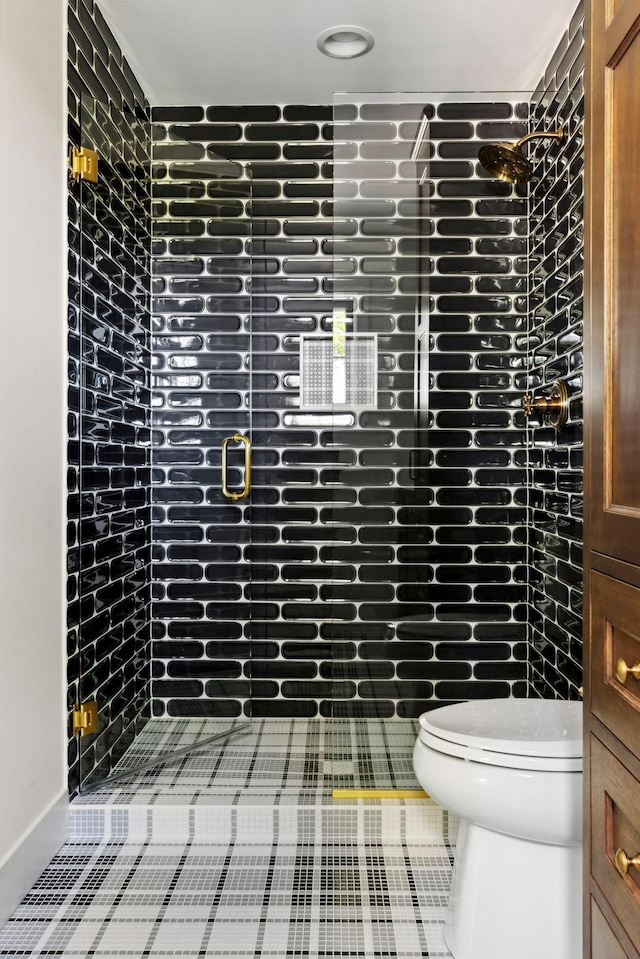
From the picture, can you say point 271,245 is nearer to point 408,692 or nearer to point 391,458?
point 391,458

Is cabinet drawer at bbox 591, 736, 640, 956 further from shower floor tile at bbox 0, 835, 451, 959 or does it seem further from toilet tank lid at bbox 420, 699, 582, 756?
shower floor tile at bbox 0, 835, 451, 959

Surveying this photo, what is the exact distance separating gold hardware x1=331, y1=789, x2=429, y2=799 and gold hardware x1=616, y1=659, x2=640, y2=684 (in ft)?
4.42

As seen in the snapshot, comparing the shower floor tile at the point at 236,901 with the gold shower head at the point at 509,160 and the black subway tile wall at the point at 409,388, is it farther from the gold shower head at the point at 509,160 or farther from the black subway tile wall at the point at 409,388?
the gold shower head at the point at 509,160

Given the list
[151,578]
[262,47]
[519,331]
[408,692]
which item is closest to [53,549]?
[151,578]

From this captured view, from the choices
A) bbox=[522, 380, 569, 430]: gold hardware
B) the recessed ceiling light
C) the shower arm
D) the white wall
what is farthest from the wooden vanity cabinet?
the recessed ceiling light

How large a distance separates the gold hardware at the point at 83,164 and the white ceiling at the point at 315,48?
1.81ft

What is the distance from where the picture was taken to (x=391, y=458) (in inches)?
87.5

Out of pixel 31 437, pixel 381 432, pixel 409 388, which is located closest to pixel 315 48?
pixel 409 388

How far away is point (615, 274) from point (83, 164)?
1755mm

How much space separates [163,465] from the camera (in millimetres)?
2717

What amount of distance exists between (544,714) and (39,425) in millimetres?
1551

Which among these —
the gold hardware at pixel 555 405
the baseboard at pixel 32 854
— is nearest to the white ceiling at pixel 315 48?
the gold hardware at pixel 555 405

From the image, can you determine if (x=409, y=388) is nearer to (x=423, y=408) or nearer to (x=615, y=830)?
(x=423, y=408)

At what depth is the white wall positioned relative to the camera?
178 centimetres
